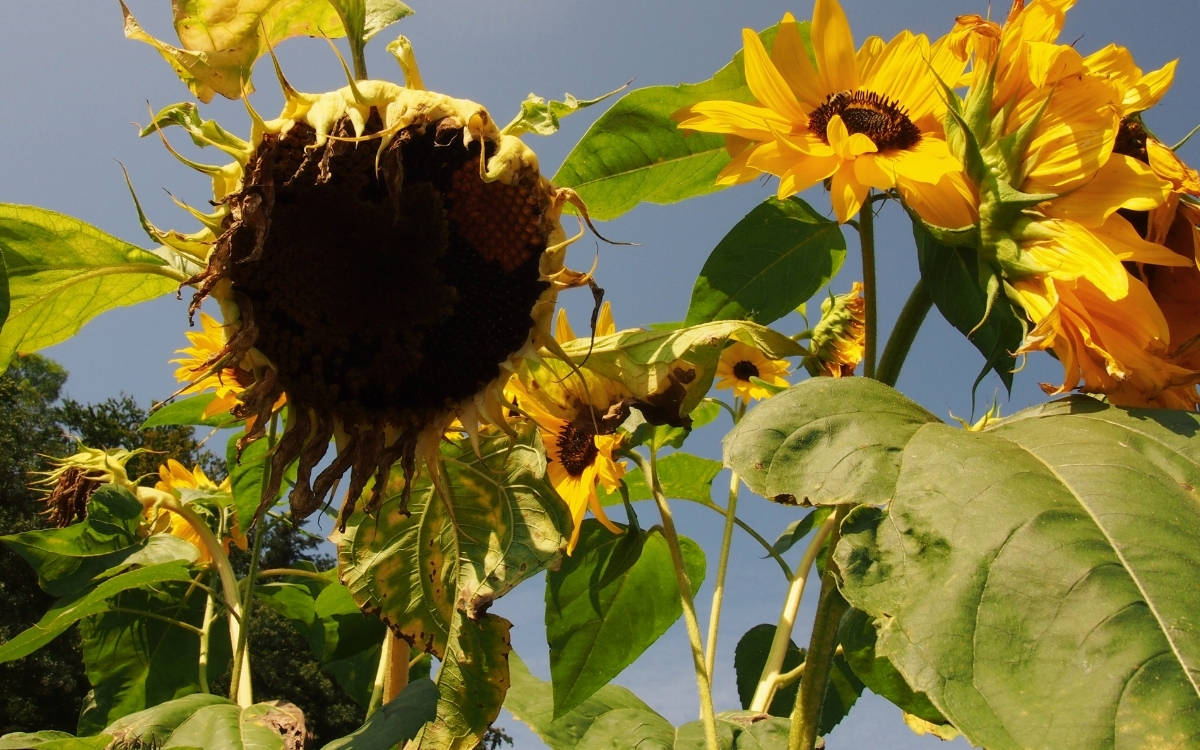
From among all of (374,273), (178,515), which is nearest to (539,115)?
(374,273)

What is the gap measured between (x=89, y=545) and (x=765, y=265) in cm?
161

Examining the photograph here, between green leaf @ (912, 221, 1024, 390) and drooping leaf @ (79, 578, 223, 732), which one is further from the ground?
green leaf @ (912, 221, 1024, 390)

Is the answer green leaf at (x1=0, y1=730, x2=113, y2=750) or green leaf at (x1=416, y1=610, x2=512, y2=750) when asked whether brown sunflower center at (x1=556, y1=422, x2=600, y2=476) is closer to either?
green leaf at (x1=416, y1=610, x2=512, y2=750)

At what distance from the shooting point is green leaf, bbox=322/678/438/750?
45.6 inches

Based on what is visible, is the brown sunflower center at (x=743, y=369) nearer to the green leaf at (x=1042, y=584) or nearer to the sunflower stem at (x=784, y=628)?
the sunflower stem at (x=784, y=628)

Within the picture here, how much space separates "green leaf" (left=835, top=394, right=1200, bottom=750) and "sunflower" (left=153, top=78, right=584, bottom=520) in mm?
470

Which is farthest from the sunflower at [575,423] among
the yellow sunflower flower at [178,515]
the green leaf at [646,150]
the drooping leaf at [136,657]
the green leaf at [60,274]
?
the drooping leaf at [136,657]

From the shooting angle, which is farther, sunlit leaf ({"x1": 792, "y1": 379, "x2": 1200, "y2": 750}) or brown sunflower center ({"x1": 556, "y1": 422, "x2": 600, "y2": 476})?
brown sunflower center ({"x1": 556, "y1": 422, "x2": 600, "y2": 476})

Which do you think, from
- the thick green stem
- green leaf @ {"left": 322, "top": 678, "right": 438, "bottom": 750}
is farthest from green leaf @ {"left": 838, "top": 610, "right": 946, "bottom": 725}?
green leaf @ {"left": 322, "top": 678, "right": 438, "bottom": 750}

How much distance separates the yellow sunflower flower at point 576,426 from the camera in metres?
1.23

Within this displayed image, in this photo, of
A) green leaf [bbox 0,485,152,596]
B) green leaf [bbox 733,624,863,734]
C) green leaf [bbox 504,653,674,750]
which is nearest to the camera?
green leaf [bbox 504,653,674,750]

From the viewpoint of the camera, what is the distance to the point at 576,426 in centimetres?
139

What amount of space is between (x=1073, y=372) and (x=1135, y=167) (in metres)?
0.25

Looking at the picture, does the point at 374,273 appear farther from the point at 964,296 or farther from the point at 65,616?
the point at 65,616
